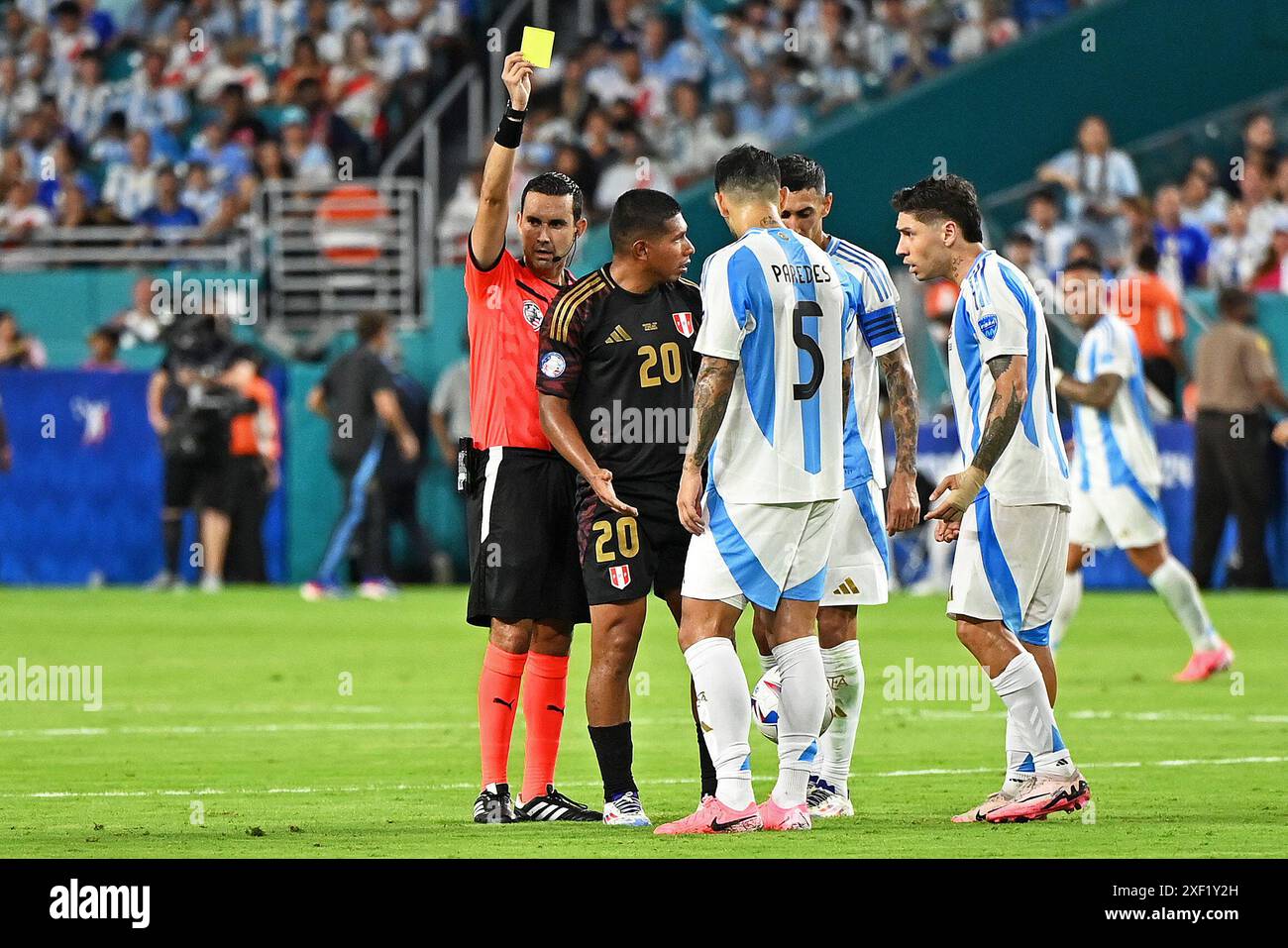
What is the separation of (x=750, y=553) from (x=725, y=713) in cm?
59

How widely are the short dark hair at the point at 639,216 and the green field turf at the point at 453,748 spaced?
89.8 inches

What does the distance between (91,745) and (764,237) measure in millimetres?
5224

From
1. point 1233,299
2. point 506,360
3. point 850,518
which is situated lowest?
point 850,518

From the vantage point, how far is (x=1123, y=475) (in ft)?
47.7

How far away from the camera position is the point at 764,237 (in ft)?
26.4

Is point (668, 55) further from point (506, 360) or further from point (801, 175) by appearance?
point (506, 360)

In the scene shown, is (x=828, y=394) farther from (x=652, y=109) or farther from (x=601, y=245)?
(x=652, y=109)

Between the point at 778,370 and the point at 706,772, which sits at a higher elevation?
the point at 778,370

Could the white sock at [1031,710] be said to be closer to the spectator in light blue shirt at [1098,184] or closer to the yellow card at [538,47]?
the yellow card at [538,47]

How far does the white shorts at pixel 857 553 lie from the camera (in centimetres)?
901

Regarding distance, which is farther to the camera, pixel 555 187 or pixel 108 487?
pixel 108 487

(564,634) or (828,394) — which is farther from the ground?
(828,394)

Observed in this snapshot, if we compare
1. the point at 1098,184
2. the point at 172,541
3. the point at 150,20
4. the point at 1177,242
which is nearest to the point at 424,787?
the point at 172,541
